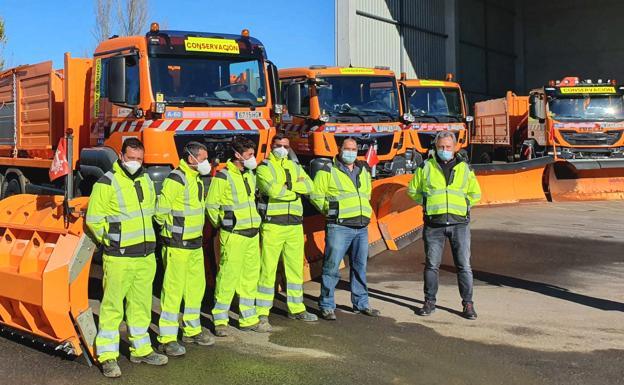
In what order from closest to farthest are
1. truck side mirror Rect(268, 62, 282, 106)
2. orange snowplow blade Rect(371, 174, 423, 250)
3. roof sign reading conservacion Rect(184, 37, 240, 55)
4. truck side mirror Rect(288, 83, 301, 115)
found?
roof sign reading conservacion Rect(184, 37, 240, 55)
truck side mirror Rect(268, 62, 282, 106)
orange snowplow blade Rect(371, 174, 423, 250)
truck side mirror Rect(288, 83, 301, 115)

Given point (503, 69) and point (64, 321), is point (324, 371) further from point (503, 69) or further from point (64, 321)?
point (503, 69)

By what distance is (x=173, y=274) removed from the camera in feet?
16.2

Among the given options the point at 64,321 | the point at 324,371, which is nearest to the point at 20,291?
the point at 64,321

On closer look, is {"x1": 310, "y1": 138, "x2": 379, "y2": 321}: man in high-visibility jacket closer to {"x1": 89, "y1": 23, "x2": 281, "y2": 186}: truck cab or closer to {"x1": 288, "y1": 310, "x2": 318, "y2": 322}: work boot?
{"x1": 288, "y1": 310, "x2": 318, "y2": 322}: work boot

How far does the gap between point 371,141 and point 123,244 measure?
790 cm

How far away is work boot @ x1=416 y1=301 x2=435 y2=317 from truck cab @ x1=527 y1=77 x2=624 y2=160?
36.0 ft

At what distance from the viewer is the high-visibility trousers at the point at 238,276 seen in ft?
17.4

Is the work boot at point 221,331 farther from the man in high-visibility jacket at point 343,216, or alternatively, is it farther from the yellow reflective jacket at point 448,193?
the yellow reflective jacket at point 448,193

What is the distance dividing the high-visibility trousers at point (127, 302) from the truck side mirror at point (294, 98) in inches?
230

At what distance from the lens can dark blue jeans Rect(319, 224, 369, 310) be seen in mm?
5895

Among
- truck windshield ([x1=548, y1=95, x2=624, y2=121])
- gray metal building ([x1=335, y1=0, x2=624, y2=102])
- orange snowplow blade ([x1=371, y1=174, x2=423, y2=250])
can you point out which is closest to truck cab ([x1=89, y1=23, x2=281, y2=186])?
orange snowplow blade ([x1=371, y1=174, x2=423, y2=250])

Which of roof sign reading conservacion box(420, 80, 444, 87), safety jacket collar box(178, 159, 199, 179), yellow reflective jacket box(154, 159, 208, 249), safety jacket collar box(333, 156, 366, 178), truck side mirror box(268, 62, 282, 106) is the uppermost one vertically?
roof sign reading conservacion box(420, 80, 444, 87)

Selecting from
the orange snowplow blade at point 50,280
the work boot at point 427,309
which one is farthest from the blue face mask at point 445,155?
the orange snowplow blade at point 50,280

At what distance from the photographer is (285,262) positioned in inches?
228
